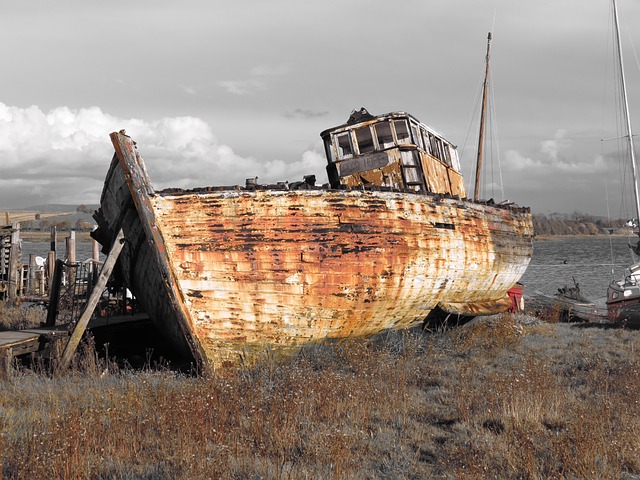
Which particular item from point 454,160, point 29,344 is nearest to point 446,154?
point 454,160

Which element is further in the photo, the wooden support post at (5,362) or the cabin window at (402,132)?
the cabin window at (402,132)

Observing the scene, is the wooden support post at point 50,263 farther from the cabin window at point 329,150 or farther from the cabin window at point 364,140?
the cabin window at point 364,140

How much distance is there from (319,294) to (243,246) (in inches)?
60.3

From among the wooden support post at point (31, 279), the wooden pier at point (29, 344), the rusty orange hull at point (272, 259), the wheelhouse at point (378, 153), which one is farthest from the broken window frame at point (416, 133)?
the wooden support post at point (31, 279)

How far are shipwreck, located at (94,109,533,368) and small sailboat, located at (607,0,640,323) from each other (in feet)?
23.0

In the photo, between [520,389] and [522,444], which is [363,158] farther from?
[522,444]

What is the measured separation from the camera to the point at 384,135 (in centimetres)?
1220

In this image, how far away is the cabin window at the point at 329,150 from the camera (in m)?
12.4

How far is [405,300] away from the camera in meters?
10.3

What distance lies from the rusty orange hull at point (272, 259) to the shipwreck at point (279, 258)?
2 cm

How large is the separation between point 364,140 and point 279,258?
4651mm

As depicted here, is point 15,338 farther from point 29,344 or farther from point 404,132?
point 404,132

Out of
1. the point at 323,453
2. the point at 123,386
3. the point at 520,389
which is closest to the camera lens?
the point at 323,453

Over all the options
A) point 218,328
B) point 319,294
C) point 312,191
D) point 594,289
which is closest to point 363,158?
point 312,191
